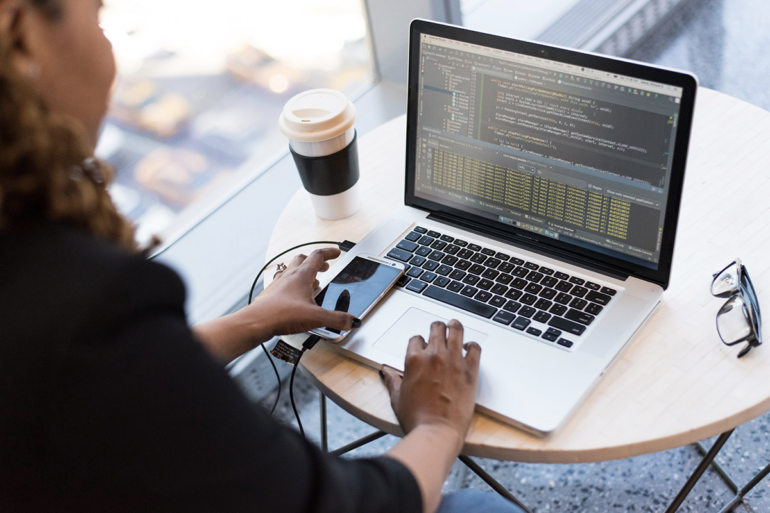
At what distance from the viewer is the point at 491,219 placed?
1061 millimetres

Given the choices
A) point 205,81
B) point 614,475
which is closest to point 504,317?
point 614,475

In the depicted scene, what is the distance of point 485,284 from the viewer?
3.20 ft

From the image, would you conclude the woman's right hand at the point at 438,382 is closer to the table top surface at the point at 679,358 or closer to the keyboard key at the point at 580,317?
the table top surface at the point at 679,358

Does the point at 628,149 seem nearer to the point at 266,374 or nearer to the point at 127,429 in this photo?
the point at 127,429

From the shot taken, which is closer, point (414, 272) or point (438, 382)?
point (438, 382)

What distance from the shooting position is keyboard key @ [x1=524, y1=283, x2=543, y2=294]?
95cm

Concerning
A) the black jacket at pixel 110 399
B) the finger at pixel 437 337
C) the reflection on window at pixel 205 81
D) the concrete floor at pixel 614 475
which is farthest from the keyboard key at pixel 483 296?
the reflection on window at pixel 205 81

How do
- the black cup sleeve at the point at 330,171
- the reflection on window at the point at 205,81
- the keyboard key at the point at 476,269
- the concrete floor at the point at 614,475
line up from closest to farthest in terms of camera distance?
the keyboard key at the point at 476,269 < the black cup sleeve at the point at 330,171 < the concrete floor at the point at 614,475 < the reflection on window at the point at 205,81

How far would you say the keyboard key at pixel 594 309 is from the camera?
905mm

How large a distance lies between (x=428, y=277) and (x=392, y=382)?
0.21 metres

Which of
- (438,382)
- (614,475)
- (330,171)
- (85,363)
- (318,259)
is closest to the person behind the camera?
(85,363)

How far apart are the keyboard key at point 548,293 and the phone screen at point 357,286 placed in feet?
0.71

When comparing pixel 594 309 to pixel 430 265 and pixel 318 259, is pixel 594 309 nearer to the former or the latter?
pixel 430 265

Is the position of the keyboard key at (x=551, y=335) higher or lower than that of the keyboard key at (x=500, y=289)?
higher
